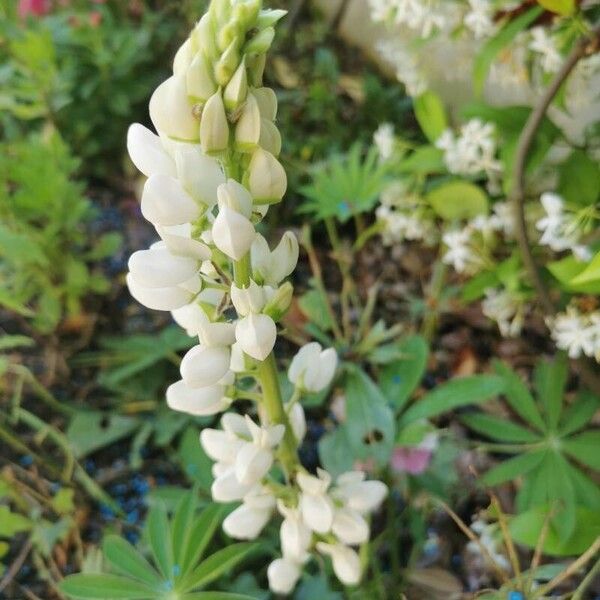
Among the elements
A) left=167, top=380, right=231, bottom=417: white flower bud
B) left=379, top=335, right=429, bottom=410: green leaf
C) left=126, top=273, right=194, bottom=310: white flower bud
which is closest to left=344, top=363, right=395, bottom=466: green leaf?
left=379, top=335, right=429, bottom=410: green leaf

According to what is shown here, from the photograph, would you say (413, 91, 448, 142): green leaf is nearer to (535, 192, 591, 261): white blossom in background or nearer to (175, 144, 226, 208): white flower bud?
(535, 192, 591, 261): white blossom in background

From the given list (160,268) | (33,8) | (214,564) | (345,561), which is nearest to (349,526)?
(345,561)

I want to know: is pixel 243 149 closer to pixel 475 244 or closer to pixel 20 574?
pixel 475 244

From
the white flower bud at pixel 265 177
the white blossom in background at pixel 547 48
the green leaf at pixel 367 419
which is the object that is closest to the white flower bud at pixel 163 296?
the white flower bud at pixel 265 177

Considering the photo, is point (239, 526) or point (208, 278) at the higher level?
point (208, 278)

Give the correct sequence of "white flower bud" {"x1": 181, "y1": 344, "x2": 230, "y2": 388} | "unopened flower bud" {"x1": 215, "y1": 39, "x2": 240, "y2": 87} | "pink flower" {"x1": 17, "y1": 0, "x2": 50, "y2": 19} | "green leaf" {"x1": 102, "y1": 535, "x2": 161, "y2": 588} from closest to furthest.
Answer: "unopened flower bud" {"x1": 215, "y1": 39, "x2": 240, "y2": 87}, "white flower bud" {"x1": 181, "y1": 344, "x2": 230, "y2": 388}, "green leaf" {"x1": 102, "y1": 535, "x2": 161, "y2": 588}, "pink flower" {"x1": 17, "y1": 0, "x2": 50, "y2": 19}

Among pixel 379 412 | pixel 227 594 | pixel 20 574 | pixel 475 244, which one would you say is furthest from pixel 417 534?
pixel 20 574

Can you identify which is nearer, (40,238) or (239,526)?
(239,526)
